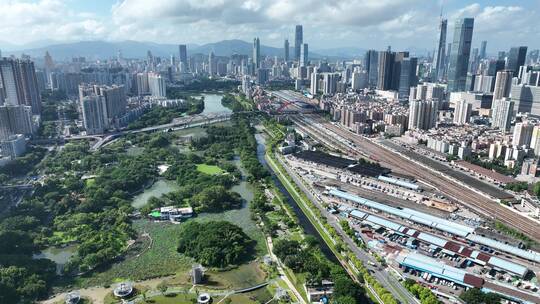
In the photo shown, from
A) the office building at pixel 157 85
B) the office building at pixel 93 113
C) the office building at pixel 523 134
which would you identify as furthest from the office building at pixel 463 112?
the office building at pixel 157 85

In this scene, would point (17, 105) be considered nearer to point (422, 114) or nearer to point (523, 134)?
point (422, 114)

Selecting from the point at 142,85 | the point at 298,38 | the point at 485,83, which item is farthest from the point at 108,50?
the point at 485,83

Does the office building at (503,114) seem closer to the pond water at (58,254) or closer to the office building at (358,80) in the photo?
the office building at (358,80)

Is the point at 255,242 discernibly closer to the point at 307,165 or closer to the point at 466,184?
the point at 307,165

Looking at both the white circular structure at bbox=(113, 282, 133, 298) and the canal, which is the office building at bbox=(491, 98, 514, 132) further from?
the white circular structure at bbox=(113, 282, 133, 298)

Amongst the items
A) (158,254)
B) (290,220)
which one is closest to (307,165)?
(290,220)

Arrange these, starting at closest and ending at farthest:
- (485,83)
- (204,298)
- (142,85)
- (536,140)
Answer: (204,298)
(536,140)
(485,83)
(142,85)

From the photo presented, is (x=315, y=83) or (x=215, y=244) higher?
(x=315, y=83)

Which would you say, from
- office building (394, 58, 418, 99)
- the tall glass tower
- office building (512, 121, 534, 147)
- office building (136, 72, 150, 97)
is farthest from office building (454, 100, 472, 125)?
office building (136, 72, 150, 97)
